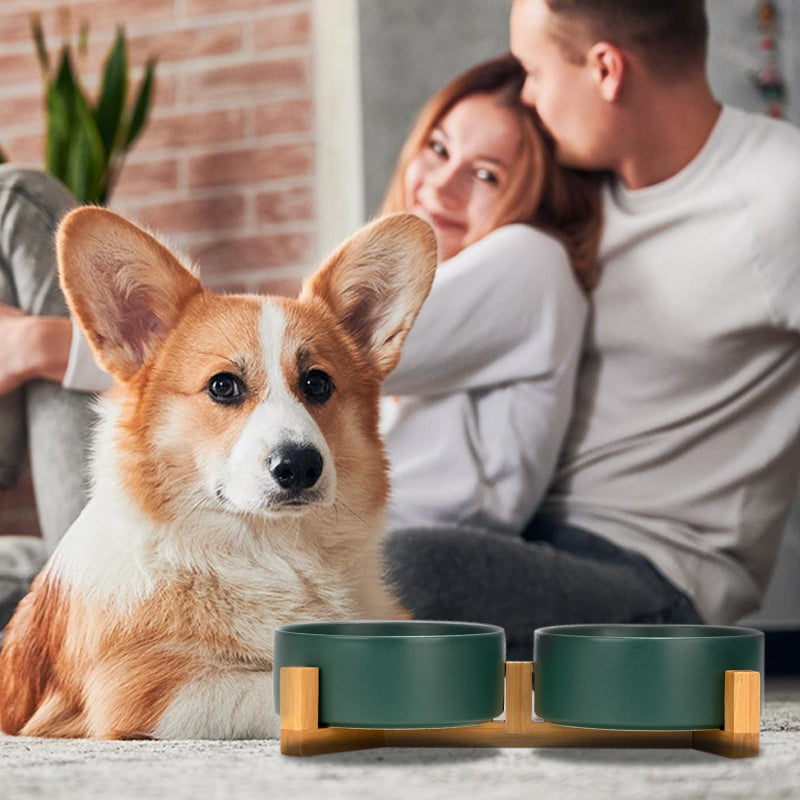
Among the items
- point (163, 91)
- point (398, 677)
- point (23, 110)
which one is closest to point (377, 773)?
point (398, 677)

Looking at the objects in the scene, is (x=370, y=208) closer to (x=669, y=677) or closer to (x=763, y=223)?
(x=763, y=223)

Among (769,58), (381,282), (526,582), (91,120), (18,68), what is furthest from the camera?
(18,68)

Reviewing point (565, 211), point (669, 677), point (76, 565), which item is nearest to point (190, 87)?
point (565, 211)

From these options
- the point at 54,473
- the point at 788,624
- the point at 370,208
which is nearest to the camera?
the point at 54,473

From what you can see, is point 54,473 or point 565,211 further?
point 565,211

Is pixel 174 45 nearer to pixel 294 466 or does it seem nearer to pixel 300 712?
pixel 294 466

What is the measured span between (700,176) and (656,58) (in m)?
0.14

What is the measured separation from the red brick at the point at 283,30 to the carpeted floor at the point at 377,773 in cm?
108

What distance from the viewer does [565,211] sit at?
1.31 m

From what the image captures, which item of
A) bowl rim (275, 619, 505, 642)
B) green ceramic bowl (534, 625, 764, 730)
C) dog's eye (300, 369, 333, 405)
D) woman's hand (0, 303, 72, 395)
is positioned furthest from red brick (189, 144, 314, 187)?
green ceramic bowl (534, 625, 764, 730)

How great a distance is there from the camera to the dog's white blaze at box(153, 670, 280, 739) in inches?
32.5

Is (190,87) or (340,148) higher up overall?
(190,87)

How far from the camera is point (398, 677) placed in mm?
735

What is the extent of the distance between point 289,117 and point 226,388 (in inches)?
30.6
